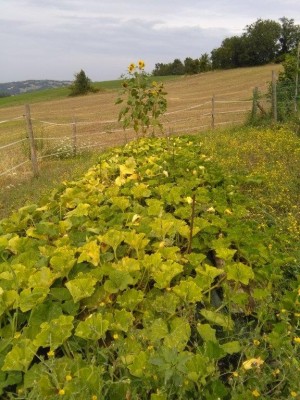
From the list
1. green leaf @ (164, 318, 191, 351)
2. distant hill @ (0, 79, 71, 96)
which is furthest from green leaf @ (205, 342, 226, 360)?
distant hill @ (0, 79, 71, 96)

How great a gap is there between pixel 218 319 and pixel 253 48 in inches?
2246

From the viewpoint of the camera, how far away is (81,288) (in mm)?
2182

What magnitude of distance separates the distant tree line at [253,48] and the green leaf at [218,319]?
182 feet

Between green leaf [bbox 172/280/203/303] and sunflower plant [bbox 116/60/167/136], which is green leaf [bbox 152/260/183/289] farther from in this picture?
sunflower plant [bbox 116/60/167/136]

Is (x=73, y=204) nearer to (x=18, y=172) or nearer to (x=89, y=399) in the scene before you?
(x=89, y=399)

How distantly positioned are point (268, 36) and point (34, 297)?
5806 cm

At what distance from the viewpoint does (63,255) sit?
243 cm

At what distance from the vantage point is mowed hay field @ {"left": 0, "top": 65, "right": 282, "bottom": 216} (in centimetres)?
1117

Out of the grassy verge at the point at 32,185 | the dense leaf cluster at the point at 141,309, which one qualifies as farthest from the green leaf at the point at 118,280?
the grassy verge at the point at 32,185

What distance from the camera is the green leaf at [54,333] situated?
190 centimetres

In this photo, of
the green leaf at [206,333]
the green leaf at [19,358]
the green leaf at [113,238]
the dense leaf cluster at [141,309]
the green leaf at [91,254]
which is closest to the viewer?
the dense leaf cluster at [141,309]

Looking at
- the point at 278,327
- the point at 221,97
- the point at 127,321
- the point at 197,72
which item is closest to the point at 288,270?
the point at 278,327

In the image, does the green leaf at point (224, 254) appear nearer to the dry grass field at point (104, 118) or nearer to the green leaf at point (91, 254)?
the green leaf at point (91, 254)

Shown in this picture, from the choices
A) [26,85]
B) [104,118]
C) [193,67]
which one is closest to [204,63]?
[193,67]
